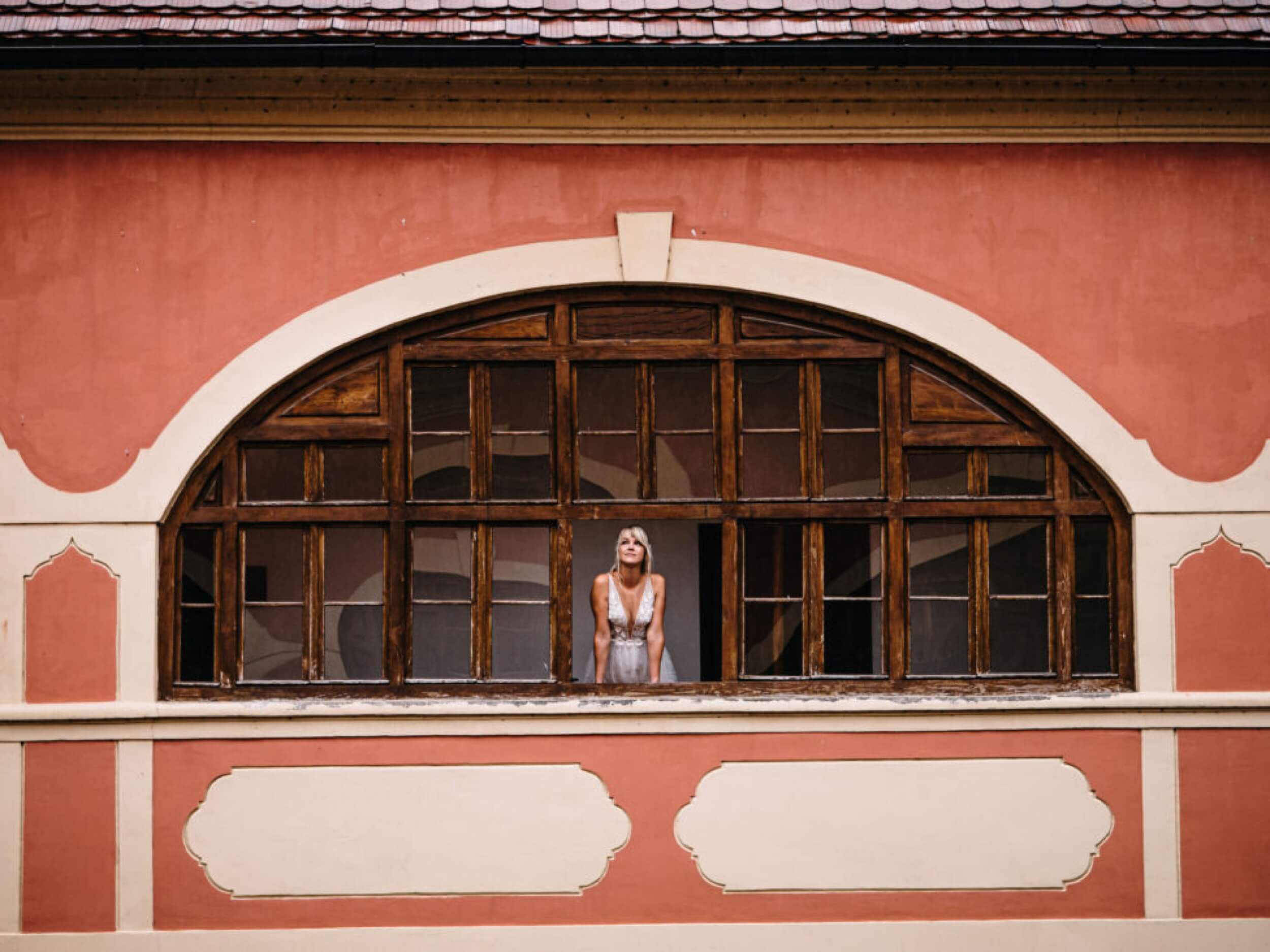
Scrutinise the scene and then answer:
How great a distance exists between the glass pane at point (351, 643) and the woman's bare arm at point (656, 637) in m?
1.42

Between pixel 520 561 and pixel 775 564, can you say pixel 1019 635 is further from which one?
pixel 520 561

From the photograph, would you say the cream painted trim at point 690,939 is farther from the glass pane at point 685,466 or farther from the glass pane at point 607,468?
the glass pane at point 685,466

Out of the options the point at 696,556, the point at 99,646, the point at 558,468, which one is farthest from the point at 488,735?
the point at 696,556

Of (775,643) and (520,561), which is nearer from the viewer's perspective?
(775,643)

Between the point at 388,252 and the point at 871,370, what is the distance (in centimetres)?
257

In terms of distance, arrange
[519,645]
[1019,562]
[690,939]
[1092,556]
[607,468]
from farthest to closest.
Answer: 1. [519,645]
2. [607,468]
3. [1019,562]
4. [1092,556]
5. [690,939]

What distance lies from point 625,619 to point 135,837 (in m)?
2.72

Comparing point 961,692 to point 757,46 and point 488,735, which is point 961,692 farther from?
point 757,46

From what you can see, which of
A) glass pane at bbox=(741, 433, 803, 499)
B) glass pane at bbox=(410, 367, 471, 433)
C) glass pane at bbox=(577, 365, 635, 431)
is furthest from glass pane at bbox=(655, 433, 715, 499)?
glass pane at bbox=(410, 367, 471, 433)

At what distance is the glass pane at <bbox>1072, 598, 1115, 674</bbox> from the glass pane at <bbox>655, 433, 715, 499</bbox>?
2.22m

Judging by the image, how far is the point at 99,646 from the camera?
6.36m

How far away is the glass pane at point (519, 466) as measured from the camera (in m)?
6.85

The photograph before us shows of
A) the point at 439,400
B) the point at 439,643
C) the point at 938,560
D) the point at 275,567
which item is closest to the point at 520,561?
the point at 439,643

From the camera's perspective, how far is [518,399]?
22.9ft
